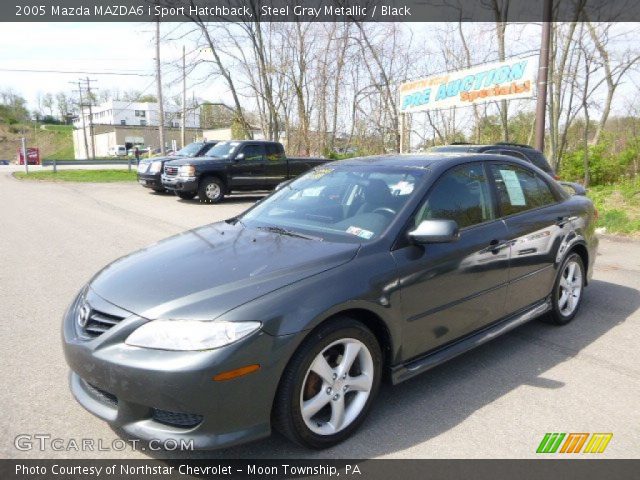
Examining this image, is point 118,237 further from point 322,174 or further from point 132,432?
point 132,432

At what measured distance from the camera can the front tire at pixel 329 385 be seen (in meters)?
2.58

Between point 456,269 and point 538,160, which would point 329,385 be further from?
point 538,160

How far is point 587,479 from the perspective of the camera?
258 centimetres

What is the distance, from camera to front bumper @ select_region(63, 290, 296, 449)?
7.66 ft

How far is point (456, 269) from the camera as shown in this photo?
11.2 feet

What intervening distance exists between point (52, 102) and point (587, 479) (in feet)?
478

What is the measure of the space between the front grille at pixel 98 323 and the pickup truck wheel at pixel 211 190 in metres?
11.9

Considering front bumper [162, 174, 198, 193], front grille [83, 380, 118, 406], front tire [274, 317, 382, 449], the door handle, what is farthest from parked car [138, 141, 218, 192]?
front tire [274, 317, 382, 449]

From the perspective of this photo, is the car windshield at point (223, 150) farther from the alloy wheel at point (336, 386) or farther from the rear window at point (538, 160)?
the alloy wheel at point (336, 386)

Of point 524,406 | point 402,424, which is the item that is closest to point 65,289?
point 402,424

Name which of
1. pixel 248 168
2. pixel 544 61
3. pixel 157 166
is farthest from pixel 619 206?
pixel 157 166

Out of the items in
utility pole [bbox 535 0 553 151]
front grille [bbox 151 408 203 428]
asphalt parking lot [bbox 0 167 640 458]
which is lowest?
asphalt parking lot [bbox 0 167 640 458]

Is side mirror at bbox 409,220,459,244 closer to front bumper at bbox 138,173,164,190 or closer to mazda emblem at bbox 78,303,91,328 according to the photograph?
mazda emblem at bbox 78,303,91,328

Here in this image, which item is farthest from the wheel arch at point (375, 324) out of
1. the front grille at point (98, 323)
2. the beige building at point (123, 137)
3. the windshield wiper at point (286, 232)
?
the beige building at point (123, 137)
